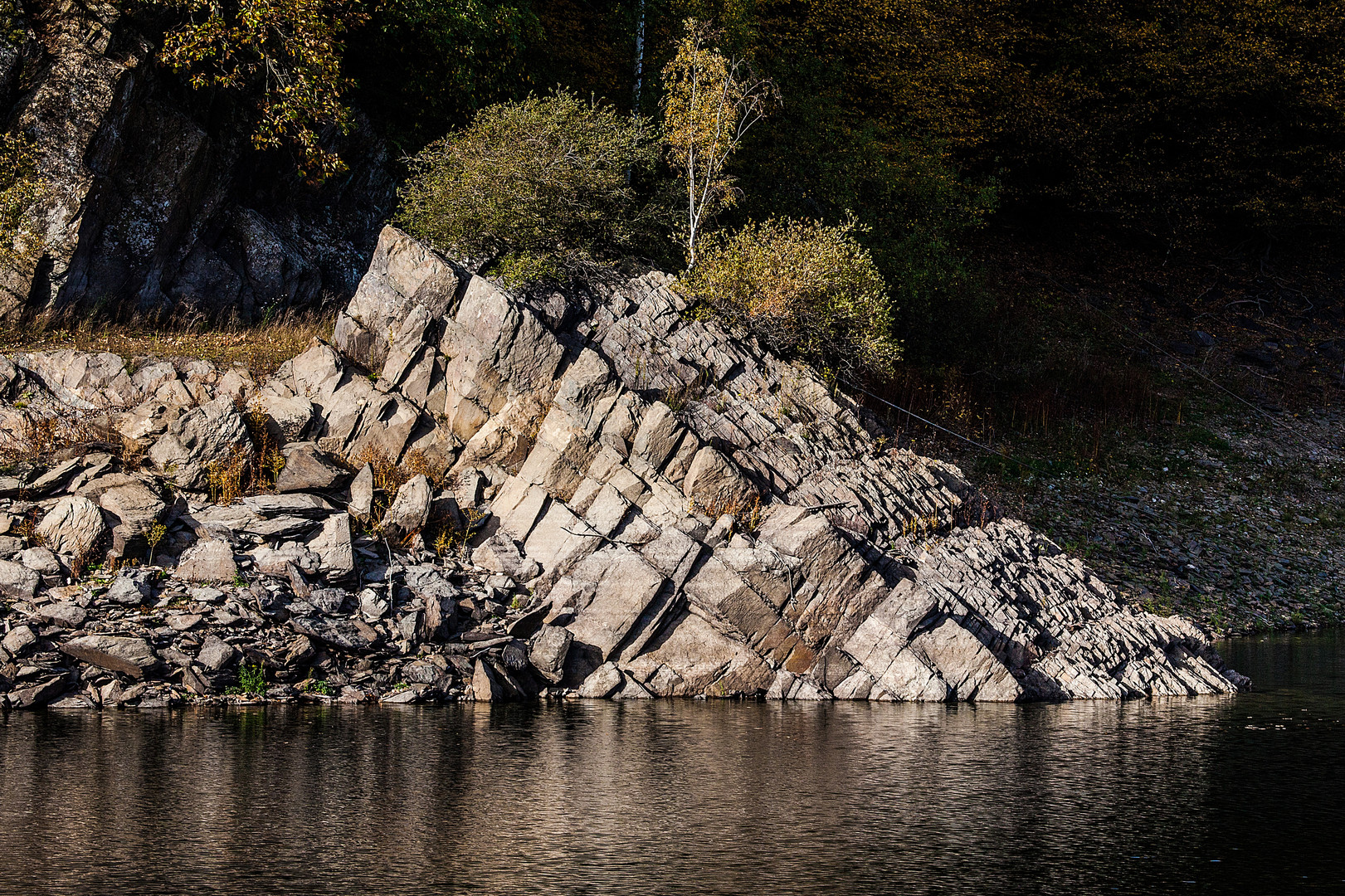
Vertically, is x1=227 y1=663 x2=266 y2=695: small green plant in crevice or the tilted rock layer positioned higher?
the tilted rock layer

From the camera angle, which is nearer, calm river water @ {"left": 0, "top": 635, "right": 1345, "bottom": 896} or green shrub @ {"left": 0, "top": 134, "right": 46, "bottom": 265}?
calm river water @ {"left": 0, "top": 635, "right": 1345, "bottom": 896}

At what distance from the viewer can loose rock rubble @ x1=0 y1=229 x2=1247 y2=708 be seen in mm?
19484

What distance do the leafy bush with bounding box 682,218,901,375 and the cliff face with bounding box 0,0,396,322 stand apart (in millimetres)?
→ 11148

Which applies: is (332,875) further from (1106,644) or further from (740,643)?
(1106,644)

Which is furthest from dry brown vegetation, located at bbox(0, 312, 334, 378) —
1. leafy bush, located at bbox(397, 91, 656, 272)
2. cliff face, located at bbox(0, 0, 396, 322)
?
leafy bush, located at bbox(397, 91, 656, 272)

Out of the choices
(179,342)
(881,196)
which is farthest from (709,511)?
(881,196)

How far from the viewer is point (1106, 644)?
73.6 feet

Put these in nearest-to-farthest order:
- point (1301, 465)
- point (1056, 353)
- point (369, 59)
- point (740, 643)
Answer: point (740, 643), point (369, 59), point (1301, 465), point (1056, 353)

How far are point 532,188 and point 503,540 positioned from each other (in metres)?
9.59

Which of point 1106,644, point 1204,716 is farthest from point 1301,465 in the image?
point 1204,716

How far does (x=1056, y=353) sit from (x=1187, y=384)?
6.08m

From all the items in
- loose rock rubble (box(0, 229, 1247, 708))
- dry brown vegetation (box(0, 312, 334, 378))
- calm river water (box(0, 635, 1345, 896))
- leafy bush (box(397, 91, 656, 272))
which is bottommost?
calm river water (box(0, 635, 1345, 896))

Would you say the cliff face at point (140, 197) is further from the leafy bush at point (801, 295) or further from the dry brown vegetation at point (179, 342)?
the leafy bush at point (801, 295)

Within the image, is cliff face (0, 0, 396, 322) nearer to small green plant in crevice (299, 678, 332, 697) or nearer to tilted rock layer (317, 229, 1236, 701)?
tilted rock layer (317, 229, 1236, 701)
